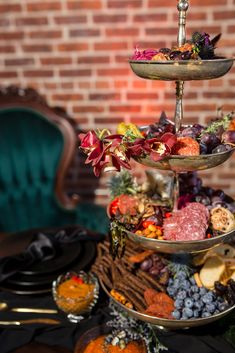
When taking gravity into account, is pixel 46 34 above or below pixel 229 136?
above

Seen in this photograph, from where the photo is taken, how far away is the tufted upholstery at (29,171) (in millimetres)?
1816

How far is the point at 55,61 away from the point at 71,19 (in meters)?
0.23

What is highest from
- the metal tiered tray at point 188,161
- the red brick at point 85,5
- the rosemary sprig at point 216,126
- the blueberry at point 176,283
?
the red brick at point 85,5

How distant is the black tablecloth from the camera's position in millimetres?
908

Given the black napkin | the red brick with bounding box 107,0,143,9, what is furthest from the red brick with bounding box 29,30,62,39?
the black napkin

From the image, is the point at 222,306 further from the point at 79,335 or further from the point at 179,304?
the point at 79,335

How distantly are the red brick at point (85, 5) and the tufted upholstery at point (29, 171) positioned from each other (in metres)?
0.59

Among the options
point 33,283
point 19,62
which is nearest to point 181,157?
point 33,283

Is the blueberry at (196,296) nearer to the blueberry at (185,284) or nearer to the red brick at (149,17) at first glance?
the blueberry at (185,284)

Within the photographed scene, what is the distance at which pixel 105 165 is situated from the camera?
0.78 meters

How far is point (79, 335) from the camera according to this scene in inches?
37.6

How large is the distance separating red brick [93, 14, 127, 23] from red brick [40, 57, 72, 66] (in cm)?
25

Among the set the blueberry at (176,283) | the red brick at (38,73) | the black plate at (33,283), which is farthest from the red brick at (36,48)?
the blueberry at (176,283)

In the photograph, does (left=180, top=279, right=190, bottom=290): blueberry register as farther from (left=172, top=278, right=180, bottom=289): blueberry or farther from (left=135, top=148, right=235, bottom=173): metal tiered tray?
(left=135, top=148, right=235, bottom=173): metal tiered tray
